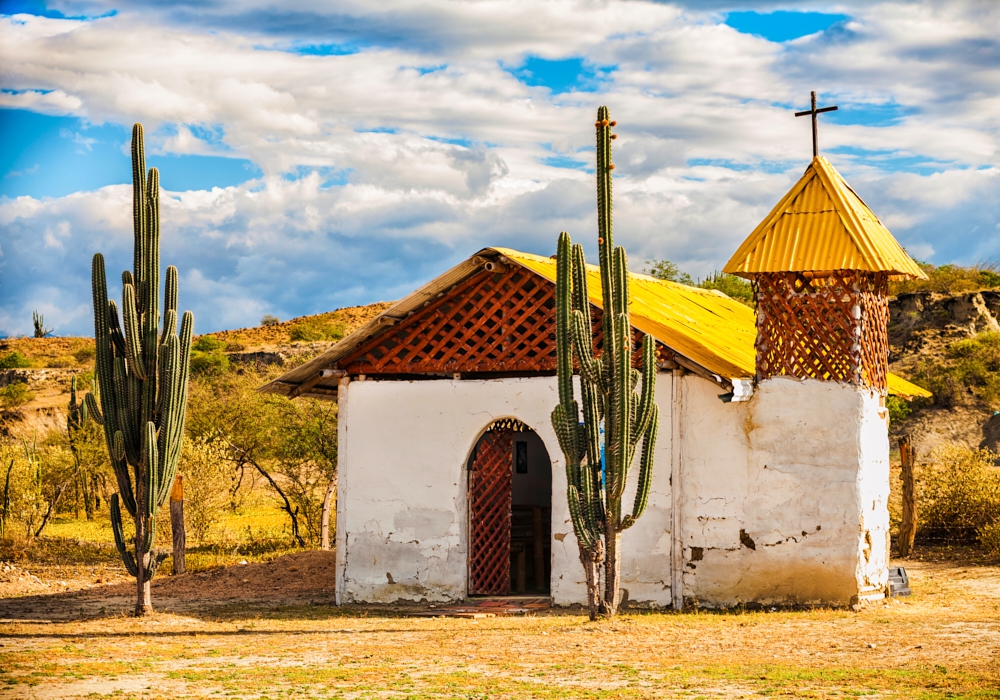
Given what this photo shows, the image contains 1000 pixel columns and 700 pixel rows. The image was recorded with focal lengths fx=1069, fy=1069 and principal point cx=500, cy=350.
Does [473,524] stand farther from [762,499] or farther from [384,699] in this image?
[384,699]

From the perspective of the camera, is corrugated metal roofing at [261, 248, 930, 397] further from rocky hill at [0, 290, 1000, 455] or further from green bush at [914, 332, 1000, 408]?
green bush at [914, 332, 1000, 408]

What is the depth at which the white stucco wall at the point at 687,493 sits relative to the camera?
1244 centimetres

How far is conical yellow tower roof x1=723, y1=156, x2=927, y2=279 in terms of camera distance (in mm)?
12445

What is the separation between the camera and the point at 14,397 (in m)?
39.5

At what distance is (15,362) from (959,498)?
44088 millimetres

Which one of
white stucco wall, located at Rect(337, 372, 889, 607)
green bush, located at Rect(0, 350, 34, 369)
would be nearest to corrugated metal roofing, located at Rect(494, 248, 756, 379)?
white stucco wall, located at Rect(337, 372, 889, 607)

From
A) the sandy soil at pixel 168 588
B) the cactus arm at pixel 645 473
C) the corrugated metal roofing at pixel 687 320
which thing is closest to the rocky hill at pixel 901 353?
the corrugated metal roofing at pixel 687 320

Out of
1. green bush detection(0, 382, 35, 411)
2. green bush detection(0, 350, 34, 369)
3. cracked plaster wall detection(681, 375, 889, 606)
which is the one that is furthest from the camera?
green bush detection(0, 350, 34, 369)

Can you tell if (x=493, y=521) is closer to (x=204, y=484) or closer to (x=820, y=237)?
(x=820, y=237)

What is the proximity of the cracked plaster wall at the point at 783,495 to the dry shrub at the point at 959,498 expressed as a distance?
5.87m

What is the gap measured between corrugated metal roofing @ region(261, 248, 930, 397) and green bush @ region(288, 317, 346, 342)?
112 ft

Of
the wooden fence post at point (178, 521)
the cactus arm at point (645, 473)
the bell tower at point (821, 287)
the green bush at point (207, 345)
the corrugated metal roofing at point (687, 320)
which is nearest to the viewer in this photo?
the cactus arm at point (645, 473)

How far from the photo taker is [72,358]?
52.1 m

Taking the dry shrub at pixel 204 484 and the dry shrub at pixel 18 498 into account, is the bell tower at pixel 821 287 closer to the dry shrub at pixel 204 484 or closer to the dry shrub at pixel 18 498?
the dry shrub at pixel 204 484
